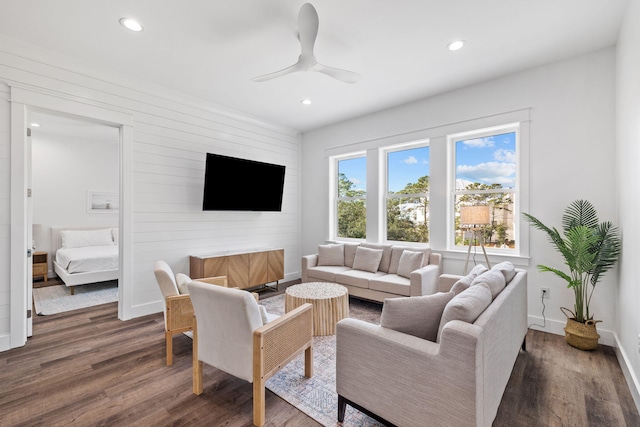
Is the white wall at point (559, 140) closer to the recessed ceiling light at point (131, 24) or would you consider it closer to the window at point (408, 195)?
the window at point (408, 195)

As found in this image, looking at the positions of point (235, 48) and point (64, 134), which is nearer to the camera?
point (235, 48)

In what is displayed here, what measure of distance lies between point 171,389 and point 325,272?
2.53 meters

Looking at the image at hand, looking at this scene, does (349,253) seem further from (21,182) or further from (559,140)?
(21,182)

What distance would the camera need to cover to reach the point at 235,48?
2.90 meters

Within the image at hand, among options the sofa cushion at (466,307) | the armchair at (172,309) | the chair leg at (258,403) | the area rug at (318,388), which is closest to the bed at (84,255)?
the armchair at (172,309)

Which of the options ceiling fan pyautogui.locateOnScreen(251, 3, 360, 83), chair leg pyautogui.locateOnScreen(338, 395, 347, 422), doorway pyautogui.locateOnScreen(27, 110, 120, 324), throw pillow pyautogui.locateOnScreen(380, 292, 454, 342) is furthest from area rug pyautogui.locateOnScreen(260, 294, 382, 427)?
doorway pyautogui.locateOnScreen(27, 110, 120, 324)

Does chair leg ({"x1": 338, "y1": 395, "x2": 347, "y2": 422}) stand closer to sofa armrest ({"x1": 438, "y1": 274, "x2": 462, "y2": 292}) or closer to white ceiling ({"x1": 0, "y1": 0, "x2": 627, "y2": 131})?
sofa armrest ({"x1": 438, "y1": 274, "x2": 462, "y2": 292})

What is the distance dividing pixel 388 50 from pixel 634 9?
70.3 inches

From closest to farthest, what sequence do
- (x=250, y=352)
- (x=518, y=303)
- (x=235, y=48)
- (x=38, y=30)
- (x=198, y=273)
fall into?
1. (x=250, y=352)
2. (x=518, y=303)
3. (x=38, y=30)
4. (x=235, y=48)
5. (x=198, y=273)

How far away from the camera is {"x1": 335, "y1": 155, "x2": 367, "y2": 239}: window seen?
5078 millimetres

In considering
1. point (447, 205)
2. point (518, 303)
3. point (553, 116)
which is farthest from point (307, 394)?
point (553, 116)

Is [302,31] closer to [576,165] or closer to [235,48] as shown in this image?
[235,48]

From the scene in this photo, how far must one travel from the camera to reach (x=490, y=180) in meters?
3.74

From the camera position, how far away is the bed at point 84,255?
4574mm
